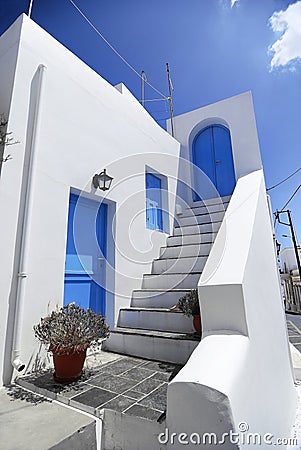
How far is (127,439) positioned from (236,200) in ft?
8.42

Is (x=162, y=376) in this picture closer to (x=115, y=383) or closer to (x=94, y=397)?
(x=115, y=383)

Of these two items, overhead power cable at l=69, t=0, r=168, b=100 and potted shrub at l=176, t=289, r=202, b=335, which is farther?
overhead power cable at l=69, t=0, r=168, b=100

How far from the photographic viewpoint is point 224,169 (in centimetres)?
649

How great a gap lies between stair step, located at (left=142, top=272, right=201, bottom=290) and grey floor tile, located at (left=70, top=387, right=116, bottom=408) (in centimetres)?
197

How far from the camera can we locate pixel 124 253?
13.3 feet

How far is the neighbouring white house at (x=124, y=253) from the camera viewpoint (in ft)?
5.25

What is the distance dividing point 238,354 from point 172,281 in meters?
2.36

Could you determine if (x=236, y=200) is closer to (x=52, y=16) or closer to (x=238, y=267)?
(x=238, y=267)

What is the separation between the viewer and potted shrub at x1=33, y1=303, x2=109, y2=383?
7.32ft

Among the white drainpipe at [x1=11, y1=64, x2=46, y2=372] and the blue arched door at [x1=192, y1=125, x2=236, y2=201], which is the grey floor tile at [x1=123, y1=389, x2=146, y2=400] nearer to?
the white drainpipe at [x1=11, y1=64, x2=46, y2=372]

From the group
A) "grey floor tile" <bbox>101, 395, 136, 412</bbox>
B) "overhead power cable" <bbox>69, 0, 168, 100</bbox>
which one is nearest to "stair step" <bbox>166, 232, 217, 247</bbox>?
"grey floor tile" <bbox>101, 395, 136, 412</bbox>

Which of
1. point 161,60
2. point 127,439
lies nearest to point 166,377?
point 127,439

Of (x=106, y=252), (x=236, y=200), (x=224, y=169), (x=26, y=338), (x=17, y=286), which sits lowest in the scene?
(x=26, y=338)

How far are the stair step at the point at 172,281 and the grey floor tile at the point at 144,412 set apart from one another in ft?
6.84
